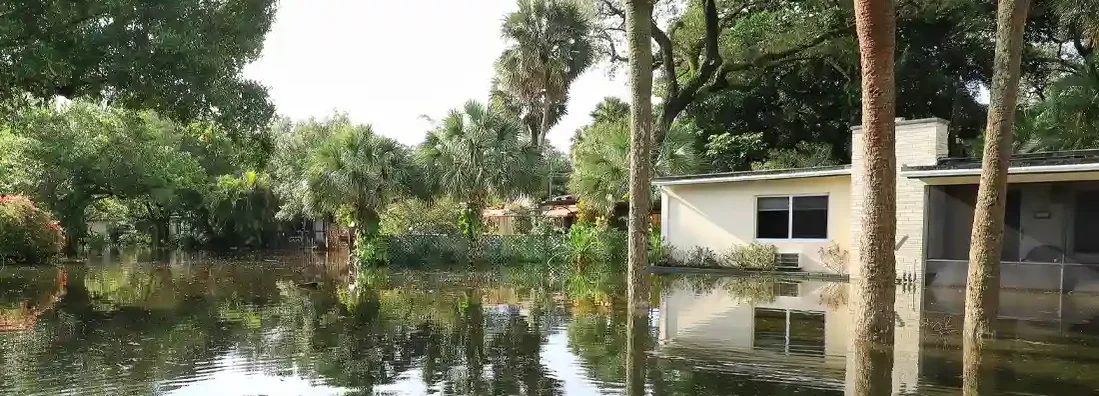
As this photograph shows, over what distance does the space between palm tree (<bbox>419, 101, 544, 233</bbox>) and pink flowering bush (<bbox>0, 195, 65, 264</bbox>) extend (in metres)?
12.0

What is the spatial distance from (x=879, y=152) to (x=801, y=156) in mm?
22777

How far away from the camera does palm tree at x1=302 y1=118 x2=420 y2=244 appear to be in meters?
25.1

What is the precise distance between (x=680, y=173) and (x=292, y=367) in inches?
739

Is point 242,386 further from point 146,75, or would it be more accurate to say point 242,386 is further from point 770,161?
point 770,161

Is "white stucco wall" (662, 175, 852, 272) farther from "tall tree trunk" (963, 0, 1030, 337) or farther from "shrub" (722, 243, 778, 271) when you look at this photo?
"tall tree trunk" (963, 0, 1030, 337)

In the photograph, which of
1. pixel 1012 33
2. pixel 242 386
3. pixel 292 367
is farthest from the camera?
pixel 1012 33

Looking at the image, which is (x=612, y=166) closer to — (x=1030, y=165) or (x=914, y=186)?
(x=914, y=186)

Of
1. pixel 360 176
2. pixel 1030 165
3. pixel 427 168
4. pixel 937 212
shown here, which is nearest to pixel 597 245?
pixel 427 168

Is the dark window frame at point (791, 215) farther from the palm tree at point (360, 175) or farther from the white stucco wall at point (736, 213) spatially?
the palm tree at point (360, 175)

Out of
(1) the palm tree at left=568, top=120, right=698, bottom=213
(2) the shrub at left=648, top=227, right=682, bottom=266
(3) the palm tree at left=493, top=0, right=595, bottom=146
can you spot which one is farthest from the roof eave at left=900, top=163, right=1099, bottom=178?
(3) the palm tree at left=493, top=0, right=595, bottom=146

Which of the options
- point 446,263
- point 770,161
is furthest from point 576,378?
point 770,161

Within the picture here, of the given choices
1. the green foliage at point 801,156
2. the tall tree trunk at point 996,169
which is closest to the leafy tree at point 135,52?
the tall tree trunk at point 996,169

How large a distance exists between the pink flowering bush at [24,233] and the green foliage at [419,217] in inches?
411

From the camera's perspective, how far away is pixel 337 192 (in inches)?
991
